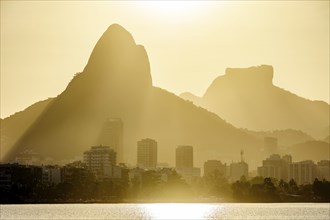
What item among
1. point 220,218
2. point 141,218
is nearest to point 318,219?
point 220,218

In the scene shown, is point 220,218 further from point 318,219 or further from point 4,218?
point 4,218

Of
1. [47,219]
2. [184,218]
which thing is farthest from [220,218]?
[47,219]

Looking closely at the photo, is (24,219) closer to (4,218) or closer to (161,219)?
(4,218)

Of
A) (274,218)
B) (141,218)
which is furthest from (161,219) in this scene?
(274,218)

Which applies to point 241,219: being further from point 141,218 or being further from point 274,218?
point 141,218

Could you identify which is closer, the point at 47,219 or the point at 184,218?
the point at 47,219

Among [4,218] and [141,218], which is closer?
[4,218]

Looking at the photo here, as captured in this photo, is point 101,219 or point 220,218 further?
point 220,218
